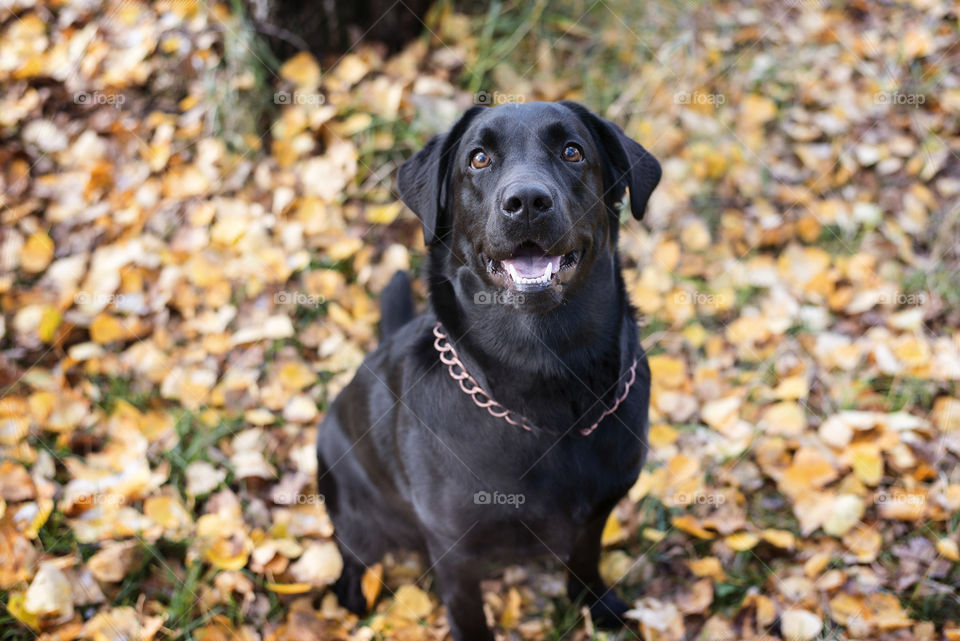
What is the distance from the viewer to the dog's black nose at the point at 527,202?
2.17m

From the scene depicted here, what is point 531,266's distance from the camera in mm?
2334

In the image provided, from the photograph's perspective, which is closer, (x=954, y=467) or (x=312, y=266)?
(x=954, y=467)

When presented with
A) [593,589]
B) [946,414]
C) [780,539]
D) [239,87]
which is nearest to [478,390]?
[593,589]

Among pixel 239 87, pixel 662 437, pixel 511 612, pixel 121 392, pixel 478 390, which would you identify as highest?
pixel 239 87

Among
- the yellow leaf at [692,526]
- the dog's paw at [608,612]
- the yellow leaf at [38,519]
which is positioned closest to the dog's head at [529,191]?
the yellow leaf at [692,526]

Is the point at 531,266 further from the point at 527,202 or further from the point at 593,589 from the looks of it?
the point at 593,589

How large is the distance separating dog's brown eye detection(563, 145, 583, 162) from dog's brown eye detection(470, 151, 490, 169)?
0.26m

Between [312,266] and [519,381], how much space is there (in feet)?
6.25

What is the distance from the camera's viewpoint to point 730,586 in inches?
113

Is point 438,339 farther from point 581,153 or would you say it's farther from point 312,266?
point 312,266

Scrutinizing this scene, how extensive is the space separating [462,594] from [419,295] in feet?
5.85

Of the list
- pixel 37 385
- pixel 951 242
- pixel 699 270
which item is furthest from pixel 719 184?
pixel 37 385

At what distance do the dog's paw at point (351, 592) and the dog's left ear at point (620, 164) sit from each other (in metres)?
1.76

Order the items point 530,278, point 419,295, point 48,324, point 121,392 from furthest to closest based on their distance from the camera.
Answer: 1. point 419,295
2. point 48,324
3. point 121,392
4. point 530,278
